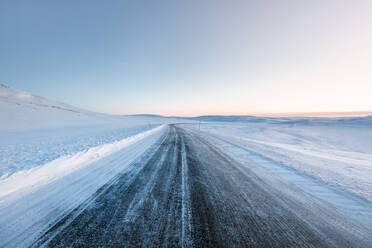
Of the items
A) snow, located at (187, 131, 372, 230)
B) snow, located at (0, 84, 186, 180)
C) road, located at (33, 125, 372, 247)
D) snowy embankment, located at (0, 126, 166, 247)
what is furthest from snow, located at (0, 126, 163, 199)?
snow, located at (187, 131, 372, 230)

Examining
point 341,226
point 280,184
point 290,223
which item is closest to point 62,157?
point 290,223

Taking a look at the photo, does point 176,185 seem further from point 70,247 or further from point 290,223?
point 290,223

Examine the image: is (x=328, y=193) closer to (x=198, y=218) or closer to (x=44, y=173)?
(x=198, y=218)

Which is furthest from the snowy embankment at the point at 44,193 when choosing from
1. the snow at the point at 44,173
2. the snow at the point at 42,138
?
the snow at the point at 42,138

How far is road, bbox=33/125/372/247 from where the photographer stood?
1725 millimetres

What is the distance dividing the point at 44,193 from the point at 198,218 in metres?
3.01

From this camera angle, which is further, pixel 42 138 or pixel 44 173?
pixel 42 138

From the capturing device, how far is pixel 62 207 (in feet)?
7.34

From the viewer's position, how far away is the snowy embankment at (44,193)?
1.77 meters

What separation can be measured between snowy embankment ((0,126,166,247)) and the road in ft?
0.75

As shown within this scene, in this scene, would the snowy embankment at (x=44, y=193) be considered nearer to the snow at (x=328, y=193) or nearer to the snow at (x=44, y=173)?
the snow at (x=44, y=173)

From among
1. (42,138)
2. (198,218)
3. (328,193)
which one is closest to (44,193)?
(198,218)

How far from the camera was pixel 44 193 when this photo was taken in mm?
2586

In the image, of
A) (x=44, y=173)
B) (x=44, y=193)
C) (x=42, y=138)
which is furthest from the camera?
(x=42, y=138)
